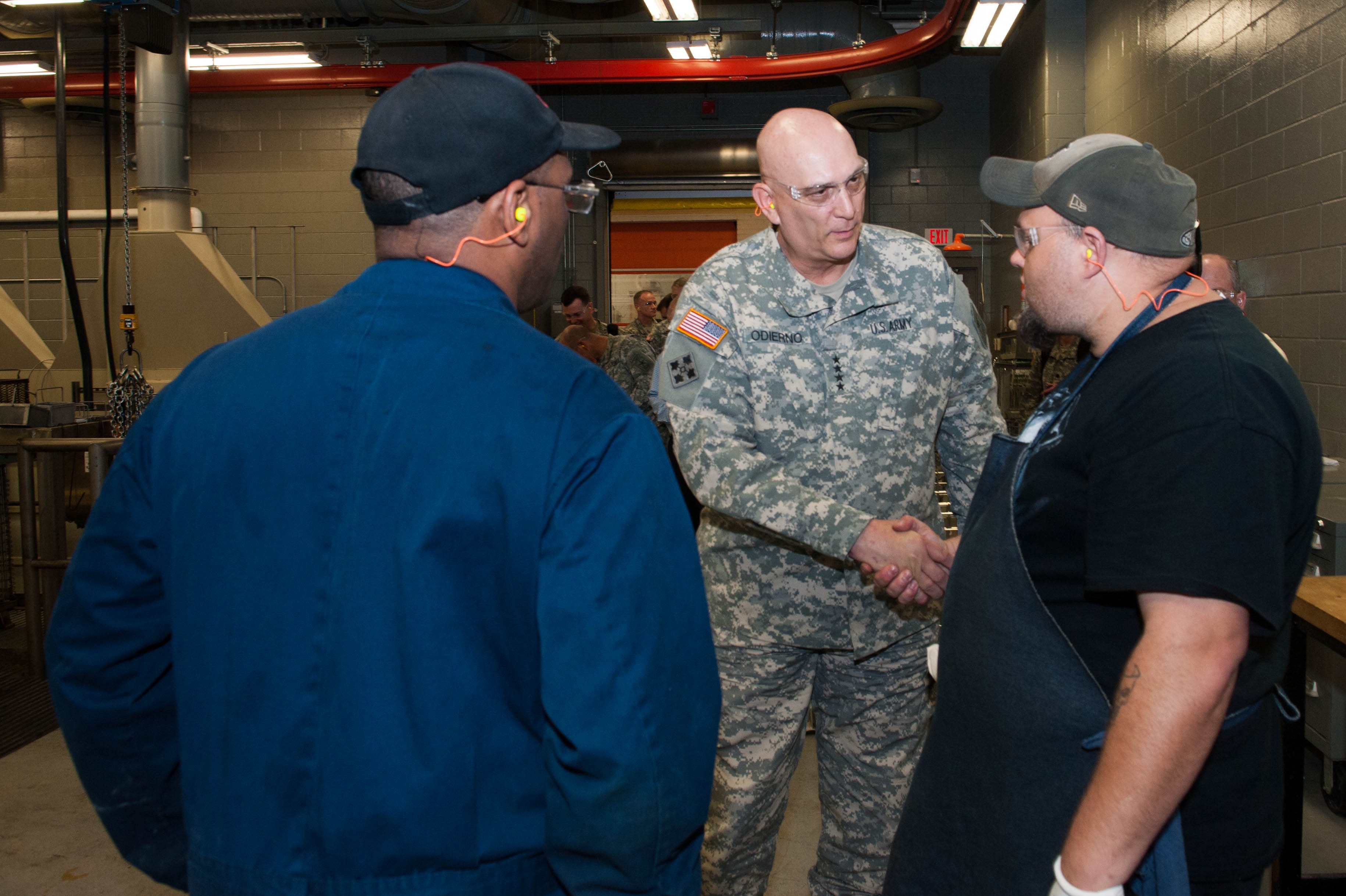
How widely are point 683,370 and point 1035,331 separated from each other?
73 cm

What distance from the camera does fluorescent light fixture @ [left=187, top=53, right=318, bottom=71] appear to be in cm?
695

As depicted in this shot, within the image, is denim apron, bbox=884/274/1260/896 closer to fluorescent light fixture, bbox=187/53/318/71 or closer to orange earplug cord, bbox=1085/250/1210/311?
orange earplug cord, bbox=1085/250/1210/311

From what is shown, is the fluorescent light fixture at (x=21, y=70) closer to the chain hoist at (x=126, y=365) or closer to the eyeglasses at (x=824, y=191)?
the chain hoist at (x=126, y=365)

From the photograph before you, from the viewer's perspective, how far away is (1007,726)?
111cm

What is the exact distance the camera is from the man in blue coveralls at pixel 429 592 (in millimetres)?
807

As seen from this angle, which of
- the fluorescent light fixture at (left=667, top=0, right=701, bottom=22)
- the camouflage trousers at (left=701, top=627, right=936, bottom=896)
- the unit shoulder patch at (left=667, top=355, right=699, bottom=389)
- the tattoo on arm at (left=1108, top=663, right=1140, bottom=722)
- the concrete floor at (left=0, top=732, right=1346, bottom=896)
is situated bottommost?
the concrete floor at (left=0, top=732, right=1346, bottom=896)

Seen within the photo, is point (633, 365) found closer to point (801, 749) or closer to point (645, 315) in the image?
point (645, 315)

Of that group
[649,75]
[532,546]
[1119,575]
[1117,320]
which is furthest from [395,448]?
[649,75]

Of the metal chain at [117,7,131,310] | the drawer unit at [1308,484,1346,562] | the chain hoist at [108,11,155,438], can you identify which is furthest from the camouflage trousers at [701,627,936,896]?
the metal chain at [117,7,131,310]

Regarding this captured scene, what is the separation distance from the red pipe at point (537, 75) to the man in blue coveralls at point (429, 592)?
7.15 metres

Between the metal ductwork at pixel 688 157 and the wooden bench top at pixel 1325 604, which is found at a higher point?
the metal ductwork at pixel 688 157

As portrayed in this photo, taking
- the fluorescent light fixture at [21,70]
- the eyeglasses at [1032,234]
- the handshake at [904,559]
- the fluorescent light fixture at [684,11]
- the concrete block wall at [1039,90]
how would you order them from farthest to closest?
1. the fluorescent light fixture at [21,70]
2. the concrete block wall at [1039,90]
3. the fluorescent light fixture at [684,11]
4. the handshake at [904,559]
5. the eyeglasses at [1032,234]

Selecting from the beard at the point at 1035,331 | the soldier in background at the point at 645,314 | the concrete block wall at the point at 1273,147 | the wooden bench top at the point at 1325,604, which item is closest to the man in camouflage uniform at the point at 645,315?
the soldier in background at the point at 645,314

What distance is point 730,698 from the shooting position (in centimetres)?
189
